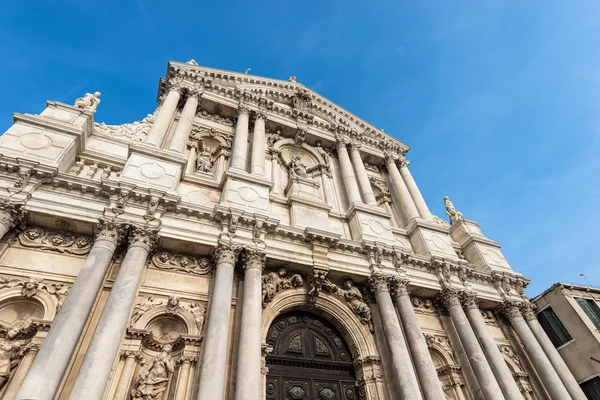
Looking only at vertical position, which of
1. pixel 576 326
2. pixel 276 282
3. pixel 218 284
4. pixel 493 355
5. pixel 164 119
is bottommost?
pixel 493 355

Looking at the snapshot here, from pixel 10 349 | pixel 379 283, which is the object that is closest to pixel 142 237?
pixel 10 349

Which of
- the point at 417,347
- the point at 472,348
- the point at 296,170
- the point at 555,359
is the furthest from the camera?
the point at 296,170

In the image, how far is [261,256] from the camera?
8641 millimetres

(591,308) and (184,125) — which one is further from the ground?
(184,125)

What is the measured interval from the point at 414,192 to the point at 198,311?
11613mm

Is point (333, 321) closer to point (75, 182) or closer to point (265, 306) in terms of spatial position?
point (265, 306)

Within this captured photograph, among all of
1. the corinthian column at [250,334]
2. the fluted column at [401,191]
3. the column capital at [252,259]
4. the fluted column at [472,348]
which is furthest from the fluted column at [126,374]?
the fluted column at [401,191]

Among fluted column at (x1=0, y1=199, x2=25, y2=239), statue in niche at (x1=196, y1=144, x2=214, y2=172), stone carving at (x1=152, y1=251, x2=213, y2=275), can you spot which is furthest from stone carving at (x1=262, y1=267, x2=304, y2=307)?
fluted column at (x1=0, y1=199, x2=25, y2=239)

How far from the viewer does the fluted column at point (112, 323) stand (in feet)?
17.6

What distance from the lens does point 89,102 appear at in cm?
1065

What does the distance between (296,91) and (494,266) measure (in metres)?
12.4

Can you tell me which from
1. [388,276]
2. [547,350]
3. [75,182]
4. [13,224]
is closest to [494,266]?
[547,350]

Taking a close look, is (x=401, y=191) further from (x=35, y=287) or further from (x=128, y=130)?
(x=35, y=287)

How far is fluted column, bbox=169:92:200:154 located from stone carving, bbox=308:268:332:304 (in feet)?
19.1
